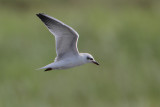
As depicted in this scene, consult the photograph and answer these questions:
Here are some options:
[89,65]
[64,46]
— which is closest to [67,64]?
[64,46]

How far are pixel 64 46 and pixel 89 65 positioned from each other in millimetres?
2905

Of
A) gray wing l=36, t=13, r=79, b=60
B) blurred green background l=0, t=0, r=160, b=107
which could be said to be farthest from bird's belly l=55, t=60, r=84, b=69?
blurred green background l=0, t=0, r=160, b=107

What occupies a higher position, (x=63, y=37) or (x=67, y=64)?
(x=63, y=37)

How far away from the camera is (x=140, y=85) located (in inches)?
348

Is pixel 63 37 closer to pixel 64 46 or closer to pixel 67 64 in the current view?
pixel 64 46

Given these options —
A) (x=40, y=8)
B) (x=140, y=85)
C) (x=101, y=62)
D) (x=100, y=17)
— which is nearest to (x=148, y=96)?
(x=140, y=85)

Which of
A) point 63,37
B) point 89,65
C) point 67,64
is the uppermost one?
point 63,37

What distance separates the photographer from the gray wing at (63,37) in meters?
5.97

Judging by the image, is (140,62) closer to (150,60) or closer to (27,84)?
(150,60)

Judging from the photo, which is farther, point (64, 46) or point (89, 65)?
point (89, 65)

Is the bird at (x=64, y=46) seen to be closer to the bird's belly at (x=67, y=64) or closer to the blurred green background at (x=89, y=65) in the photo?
the bird's belly at (x=67, y=64)

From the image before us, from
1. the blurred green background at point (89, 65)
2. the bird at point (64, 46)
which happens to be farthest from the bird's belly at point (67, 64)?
the blurred green background at point (89, 65)

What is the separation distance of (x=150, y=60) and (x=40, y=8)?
4.85m

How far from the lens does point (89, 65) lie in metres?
9.02
